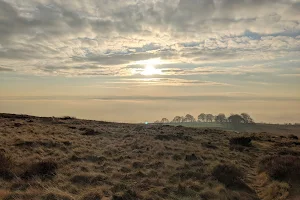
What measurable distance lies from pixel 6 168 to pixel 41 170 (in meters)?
1.51

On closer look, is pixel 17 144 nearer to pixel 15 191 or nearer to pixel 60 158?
pixel 60 158

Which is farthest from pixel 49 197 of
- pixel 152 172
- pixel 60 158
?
pixel 60 158

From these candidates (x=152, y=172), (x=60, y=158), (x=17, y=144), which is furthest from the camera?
(x=17, y=144)

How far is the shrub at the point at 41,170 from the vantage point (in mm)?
11279

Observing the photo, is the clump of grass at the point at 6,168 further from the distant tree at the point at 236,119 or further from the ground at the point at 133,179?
the distant tree at the point at 236,119

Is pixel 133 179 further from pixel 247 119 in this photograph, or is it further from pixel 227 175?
pixel 247 119

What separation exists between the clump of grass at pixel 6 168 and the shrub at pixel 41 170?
589 mm

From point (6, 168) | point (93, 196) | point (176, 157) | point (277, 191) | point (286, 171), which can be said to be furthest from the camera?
point (176, 157)

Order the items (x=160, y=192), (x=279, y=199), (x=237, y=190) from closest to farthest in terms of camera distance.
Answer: (x=279, y=199), (x=160, y=192), (x=237, y=190)

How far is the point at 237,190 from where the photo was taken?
1136cm

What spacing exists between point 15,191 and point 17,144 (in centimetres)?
1050

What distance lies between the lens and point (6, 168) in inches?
462

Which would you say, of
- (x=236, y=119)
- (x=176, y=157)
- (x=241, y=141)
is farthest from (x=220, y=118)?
(x=176, y=157)

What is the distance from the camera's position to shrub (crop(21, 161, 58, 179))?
1128cm
